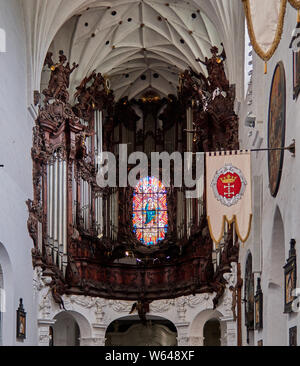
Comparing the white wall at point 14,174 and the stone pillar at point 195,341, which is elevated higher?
the white wall at point 14,174

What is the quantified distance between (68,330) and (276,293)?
13.3 m

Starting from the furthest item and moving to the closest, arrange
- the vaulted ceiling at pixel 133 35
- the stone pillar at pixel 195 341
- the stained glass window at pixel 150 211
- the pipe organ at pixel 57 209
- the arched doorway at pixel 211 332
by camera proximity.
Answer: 1. the arched doorway at pixel 211 332
2. the stained glass window at pixel 150 211
3. the stone pillar at pixel 195 341
4. the pipe organ at pixel 57 209
5. the vaulted ceiling at pixel 133 35

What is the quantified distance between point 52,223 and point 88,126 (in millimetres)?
5122

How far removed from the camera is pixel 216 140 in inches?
992

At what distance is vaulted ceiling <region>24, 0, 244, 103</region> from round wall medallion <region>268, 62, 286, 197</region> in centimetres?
713

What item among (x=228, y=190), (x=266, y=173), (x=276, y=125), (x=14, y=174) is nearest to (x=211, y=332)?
(x=14, y=174)

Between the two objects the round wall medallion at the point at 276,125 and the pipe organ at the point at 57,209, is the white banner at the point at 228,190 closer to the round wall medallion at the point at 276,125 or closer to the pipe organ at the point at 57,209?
the round wall medallion at the point at 276,125

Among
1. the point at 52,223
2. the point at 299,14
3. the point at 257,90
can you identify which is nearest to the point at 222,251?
the point at 52,223

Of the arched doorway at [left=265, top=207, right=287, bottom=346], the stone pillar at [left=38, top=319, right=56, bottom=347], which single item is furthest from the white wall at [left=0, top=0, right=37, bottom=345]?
the arched doorway at [left=265, top=207, right=287, bottom=346]

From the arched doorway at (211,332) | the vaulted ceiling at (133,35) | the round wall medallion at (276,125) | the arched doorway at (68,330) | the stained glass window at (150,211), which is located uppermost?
the vaulted ceiling at (133,35)

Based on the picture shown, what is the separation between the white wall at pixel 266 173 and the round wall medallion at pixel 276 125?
0.72 ft

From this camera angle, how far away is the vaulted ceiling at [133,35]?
23141 millimetres

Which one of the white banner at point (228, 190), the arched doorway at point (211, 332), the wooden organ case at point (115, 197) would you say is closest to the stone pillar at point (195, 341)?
the wooden organ case at point (115, 197)
